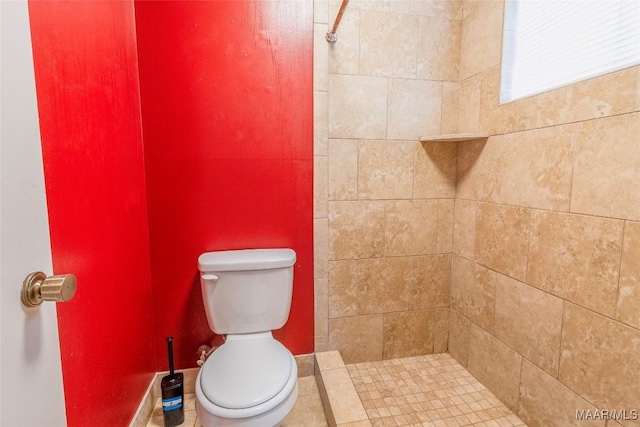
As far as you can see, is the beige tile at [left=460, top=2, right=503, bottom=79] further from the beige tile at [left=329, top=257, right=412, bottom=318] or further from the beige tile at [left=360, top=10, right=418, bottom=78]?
the beige tile at [left=329, top=257, right=412, bottom=318]

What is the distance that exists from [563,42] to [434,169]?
0.80m

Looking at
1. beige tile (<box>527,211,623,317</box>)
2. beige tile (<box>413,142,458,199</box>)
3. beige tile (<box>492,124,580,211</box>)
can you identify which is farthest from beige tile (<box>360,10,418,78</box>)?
beige tile (<box>527,211,623,317</box>)

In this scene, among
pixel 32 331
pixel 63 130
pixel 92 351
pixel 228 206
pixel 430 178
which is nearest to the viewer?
pixel 32 331

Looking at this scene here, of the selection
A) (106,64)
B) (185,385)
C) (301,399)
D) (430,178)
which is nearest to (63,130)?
(106,64)

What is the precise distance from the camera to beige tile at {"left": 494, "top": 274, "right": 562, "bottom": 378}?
1349 mm

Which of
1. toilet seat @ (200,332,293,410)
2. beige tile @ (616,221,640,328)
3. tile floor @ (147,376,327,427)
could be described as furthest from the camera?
tile floor @ (147,376,327,427)

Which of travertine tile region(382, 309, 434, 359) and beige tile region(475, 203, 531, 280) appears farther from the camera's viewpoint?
travertine tile region(382, 309, 434, 359)

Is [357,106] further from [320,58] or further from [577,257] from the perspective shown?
[577,257]

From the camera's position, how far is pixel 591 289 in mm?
1197

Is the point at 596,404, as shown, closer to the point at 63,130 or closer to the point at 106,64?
the point at 63,130

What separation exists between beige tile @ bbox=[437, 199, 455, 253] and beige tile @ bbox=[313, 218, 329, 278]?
71 cm

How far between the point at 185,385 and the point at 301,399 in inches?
25.0

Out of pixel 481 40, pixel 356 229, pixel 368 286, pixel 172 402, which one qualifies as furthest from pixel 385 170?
pixel 172 402
